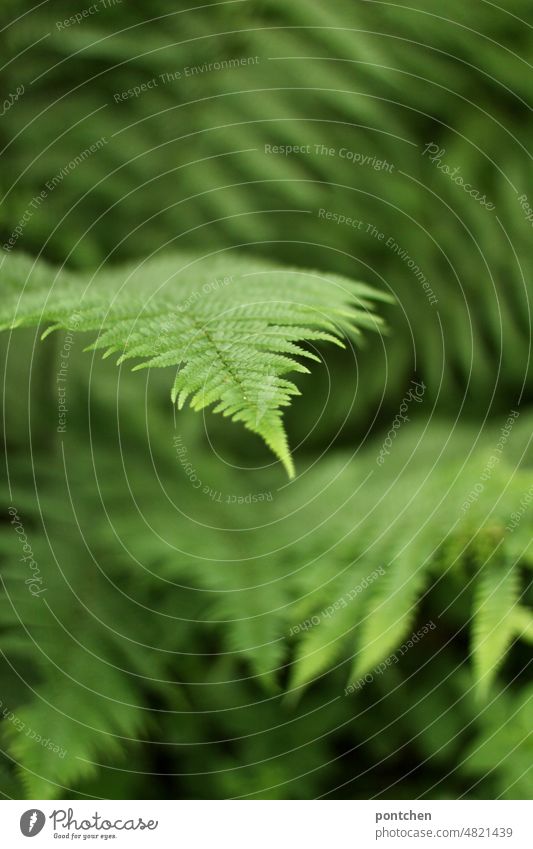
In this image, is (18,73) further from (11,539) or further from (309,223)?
(11,539)

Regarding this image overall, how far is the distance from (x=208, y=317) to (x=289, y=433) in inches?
20.5

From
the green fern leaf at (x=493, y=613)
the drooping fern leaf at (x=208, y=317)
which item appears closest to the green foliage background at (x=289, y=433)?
the green fern leaf at (x=493, y=613)

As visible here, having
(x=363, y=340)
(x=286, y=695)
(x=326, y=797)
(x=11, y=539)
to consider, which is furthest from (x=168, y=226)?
(x=326, y=797)

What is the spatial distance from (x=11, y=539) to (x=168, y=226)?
47 cm

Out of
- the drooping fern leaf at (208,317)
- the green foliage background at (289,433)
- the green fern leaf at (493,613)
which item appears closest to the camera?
the drooping fern leaf at (208,317)

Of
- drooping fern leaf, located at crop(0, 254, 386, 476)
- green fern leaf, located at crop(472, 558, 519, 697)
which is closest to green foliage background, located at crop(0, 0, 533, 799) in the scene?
green fern leaf, located at crop(472, 558, 519, 697)

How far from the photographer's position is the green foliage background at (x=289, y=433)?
789 mm

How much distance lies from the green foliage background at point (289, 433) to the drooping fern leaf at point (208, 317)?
11 cm

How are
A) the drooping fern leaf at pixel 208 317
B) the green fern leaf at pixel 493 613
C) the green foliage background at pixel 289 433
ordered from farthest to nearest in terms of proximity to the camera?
the green foliage background at pixel 289 433 → the green fern leaf at pixel 493 613 → the drooping fern leaf at pixel 208 317
